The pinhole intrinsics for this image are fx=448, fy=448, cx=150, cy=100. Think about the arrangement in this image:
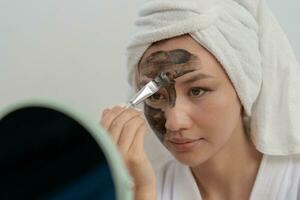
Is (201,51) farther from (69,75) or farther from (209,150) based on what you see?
(69,75)

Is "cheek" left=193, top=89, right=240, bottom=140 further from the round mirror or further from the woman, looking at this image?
the round mirror

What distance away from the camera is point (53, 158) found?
557mm

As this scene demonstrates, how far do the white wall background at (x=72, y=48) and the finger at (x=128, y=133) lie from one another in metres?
0.43

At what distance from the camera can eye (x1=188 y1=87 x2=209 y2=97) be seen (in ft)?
2.79

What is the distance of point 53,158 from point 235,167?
0.52 metres

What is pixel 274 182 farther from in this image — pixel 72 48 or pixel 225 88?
pixel 72 48

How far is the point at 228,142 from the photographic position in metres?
0.95

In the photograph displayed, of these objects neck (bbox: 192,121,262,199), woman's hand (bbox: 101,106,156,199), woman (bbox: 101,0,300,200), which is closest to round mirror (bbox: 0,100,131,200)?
woman's hand (bbox: 101,106,156,199)

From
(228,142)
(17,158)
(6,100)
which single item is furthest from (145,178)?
(6,100)

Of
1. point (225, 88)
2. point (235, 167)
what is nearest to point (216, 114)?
point (225, 88)

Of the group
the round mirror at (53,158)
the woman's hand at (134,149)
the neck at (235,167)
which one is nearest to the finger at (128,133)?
the woman's hand at (134,149)

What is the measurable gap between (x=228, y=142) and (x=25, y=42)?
21.3 inches

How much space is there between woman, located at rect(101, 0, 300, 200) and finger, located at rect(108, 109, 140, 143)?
159 millimetres

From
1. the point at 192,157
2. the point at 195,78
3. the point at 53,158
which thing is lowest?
the point at 192,157
